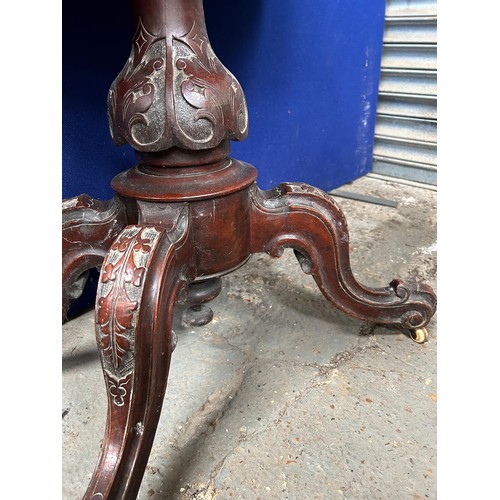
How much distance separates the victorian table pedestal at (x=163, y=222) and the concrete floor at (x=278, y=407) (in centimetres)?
19

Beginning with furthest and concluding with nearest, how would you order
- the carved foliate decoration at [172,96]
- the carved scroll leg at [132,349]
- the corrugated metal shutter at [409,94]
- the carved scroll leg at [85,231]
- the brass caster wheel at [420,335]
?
1. the corrugated metal shutter at [409,94]
2. the brass caster wheel at [420,335]
3. the carved scroll leg at [85,231]
4. the carved foliate decoration at [172,96]
5. the carved scroll leg at [132,349]

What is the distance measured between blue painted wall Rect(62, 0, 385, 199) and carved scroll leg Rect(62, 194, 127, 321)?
A: 33 centimetres

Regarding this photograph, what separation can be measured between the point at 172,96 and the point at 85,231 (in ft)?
1.08

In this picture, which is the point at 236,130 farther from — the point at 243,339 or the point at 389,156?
the point at 389,156

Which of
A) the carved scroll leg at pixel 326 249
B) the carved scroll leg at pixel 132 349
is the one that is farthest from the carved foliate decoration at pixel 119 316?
the carved scroll leg at pixel 326 249

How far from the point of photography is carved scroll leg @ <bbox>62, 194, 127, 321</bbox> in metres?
0.93

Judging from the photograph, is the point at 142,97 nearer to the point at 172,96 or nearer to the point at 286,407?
the point at 172,96

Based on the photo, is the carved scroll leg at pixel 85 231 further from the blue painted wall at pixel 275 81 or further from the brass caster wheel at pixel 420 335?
the brass caster wheel at pixel 420 335

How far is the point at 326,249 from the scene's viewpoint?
105 cm

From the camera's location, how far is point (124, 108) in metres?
0.79

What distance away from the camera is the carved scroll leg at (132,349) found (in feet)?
2.19

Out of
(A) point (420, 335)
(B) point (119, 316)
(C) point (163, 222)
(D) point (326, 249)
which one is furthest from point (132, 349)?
(A) point (420, 335)

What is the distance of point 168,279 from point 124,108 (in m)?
0.28

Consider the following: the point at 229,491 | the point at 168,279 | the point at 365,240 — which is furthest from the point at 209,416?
the point at 365,240
